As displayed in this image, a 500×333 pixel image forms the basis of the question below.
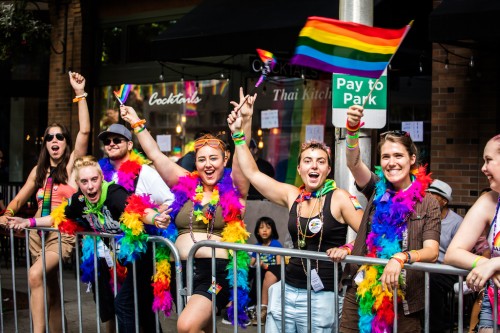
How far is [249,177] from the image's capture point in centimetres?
548

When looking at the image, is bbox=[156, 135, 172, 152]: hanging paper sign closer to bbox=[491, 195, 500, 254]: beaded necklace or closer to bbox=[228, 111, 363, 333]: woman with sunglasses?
bbox=[228, 111, 363, 333]: woman with sunglasses

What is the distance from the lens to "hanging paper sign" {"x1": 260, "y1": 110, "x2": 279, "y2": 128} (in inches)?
447

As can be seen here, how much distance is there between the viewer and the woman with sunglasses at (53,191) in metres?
6.54

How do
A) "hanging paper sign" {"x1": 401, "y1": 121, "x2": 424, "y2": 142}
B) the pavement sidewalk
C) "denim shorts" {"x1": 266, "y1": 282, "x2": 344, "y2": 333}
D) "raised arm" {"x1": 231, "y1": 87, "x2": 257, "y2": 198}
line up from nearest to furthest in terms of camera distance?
1. "denim shorts" {"x1": 266, "y1": 282, "x2": 344, "y2": 333}
2. "raised arm" {"x1": 231, "y1": 87, "x2": 257, "y2": 198}
3. the pavement sidewalk
4. "hanging paper sign" {"x1": 401, "y1": 121, "x2": 424, "y2": 142}

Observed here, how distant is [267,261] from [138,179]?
7.84ft

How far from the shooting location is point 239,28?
948 cm

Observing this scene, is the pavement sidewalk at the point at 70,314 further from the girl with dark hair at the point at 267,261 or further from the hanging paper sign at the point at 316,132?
the hanging paper sign at the point at 316,132

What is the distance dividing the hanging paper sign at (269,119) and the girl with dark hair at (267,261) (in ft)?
9.18

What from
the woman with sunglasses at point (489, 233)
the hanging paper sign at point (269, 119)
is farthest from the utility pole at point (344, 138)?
the hanging paper sign at point (269, 119)

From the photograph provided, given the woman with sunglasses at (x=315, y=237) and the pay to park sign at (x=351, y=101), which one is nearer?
the woman with sunglasses at (x=315, y=237)

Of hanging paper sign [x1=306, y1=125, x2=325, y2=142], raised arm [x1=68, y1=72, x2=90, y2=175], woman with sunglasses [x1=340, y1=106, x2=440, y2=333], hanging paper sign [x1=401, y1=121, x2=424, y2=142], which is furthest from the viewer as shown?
hanging paper sign [x1=306, y1=125, x2=325, y2=142]

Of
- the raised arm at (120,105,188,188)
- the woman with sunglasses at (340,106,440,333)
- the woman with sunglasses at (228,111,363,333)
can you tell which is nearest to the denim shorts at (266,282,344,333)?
the woman with sunglasses at (228,111,363,333)

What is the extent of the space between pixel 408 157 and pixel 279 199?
3.46 feet

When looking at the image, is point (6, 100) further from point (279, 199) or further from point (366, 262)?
point (366, 262)
